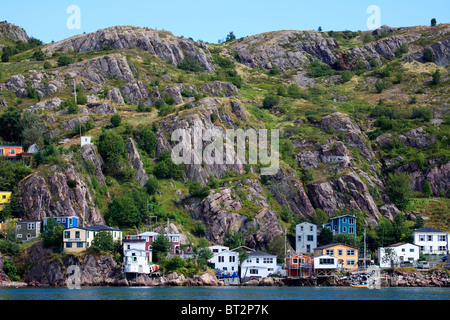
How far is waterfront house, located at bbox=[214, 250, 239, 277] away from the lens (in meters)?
107

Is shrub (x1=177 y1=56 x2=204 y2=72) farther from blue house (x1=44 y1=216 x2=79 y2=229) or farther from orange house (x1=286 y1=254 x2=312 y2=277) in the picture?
orange house (x1=286 y1=254 x2=312 y2=277)

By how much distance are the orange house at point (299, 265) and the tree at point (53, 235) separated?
37.5 m

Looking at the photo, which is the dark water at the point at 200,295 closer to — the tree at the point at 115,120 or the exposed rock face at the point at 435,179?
the tree at the point at 115,120

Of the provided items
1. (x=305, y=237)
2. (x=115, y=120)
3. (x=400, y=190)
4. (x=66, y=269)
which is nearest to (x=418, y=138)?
(x=400, y=190)

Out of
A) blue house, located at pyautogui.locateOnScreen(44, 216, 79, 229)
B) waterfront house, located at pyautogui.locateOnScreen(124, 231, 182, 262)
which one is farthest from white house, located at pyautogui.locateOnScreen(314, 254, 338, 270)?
blue house, located at pyautogui.locateOnScreen(44, 216, 79, 229)

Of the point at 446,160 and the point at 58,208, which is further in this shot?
the point at 446,160

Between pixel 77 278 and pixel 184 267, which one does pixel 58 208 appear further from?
pixel 184 267

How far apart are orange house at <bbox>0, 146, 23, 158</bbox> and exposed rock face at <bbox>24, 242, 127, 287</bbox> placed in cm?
3370

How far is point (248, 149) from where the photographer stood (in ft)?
459

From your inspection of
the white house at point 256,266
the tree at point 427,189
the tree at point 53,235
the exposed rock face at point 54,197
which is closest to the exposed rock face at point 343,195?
the tree at point 427,189

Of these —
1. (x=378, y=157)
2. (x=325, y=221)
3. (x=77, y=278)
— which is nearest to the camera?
(x=77, y=278)

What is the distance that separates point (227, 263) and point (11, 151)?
4984 centimetres
